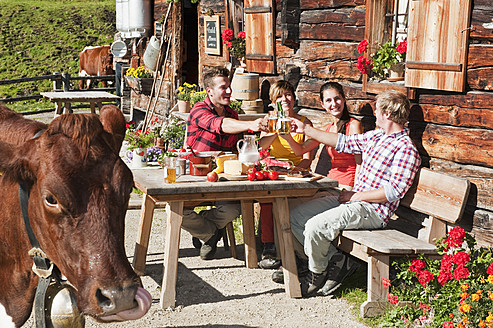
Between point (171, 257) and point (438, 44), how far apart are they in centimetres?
269

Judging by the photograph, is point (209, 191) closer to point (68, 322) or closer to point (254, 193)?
point (254, 193)

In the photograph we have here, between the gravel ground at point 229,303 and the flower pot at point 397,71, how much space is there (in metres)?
2.07

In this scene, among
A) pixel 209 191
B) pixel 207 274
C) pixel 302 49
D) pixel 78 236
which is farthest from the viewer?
pixel 302 49

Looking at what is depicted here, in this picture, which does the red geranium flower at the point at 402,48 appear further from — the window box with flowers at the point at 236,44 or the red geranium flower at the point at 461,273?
the window box with flowers at the point at 236,44

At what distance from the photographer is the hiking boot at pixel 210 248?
6.00 meters

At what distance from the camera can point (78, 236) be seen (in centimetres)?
229

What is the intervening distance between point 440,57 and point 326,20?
1.91m

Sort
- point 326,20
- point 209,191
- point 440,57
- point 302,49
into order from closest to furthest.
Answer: point 209,191, point 440,57, point 326,20, point 302,49

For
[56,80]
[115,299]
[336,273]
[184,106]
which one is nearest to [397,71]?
[336,273]

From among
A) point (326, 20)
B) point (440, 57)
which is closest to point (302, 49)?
point (326, 20)

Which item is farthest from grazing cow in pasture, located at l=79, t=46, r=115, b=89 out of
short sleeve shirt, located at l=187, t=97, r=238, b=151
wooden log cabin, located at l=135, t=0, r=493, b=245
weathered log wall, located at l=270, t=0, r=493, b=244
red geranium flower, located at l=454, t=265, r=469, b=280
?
red geranium flower, located at l=454, t=265, r=469, b=280

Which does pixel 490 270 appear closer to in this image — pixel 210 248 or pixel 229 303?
pixel 229 303

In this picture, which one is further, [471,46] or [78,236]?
[471,46]

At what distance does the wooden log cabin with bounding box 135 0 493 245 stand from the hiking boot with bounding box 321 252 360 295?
0.97 meters
